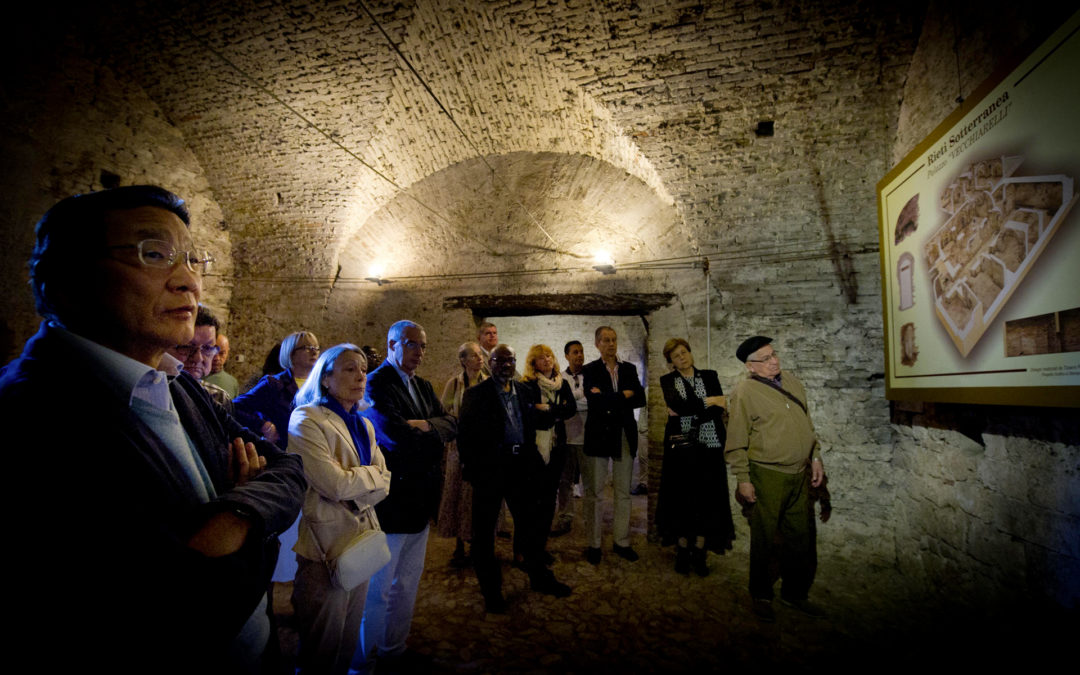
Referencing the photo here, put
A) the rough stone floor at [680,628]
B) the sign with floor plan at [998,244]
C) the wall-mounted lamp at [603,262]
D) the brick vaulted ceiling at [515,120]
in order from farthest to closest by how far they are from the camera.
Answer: the wall-mounted lamp at [603,262], the brick vaulted ceiling at [515,120], the rough stone floor at [680,628], the sign with floor plan at [998,244]

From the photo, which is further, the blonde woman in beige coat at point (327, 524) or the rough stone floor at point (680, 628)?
the rough stone floor at point (680, 628)

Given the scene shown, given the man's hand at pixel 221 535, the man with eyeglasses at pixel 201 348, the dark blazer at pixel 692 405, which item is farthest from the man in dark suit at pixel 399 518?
the dark blazer at pixel 692 405

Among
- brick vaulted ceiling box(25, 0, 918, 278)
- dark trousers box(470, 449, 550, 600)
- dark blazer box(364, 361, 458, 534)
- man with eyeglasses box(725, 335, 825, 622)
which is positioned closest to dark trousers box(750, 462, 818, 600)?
man with eyeglasses box(725, 335, 825, 622)

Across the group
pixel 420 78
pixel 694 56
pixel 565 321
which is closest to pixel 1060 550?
pixel 694 56

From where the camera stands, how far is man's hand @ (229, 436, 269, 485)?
4.13 feet

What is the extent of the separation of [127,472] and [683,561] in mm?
4284

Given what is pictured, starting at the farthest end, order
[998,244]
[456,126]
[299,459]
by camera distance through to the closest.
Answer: [456,126]
[998,244]
[299,459]

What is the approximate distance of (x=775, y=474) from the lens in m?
3.39

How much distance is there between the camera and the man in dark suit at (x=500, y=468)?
3.26 m

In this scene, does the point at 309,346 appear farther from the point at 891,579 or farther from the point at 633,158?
the point at 891,579

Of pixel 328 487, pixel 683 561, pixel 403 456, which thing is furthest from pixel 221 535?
pixel 683 561

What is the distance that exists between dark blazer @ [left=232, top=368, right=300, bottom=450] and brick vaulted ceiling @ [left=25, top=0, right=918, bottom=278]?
149 inches

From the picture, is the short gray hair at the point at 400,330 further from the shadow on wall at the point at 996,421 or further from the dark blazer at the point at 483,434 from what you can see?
the shadow on wall at the point at 996,421

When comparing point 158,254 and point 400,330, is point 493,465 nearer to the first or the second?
point 400,330
